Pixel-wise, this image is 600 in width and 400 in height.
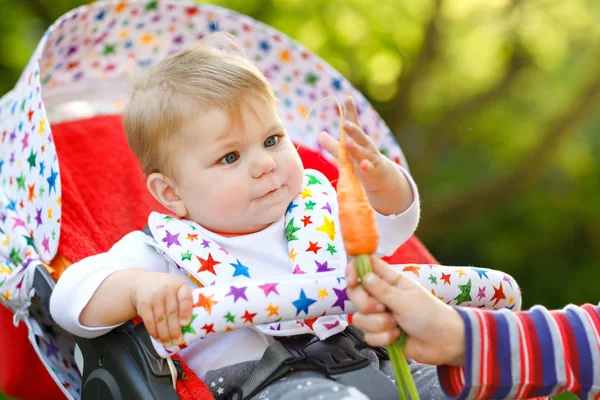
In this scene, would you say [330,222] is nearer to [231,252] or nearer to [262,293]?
[231,252]

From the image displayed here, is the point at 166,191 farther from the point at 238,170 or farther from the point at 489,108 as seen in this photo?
the point at 489,108

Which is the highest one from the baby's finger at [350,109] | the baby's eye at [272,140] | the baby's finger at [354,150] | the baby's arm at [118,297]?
the baby's finger at [350,109]

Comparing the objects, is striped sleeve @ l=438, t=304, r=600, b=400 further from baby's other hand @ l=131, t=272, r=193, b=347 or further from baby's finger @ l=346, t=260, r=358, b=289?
baby's other hand @ l=131, t=272, r=193, b=347

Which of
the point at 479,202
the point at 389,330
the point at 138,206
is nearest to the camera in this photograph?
the point at 389,330

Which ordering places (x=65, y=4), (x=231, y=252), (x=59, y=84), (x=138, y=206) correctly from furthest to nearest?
(x=65, y=4) → (x=59, y=84) → (x=138, y=206) → (x=231, y=252)

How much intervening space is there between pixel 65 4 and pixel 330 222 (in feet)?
7.87

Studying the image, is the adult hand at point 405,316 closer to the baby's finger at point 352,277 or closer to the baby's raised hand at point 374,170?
the baby's finger at point 352,277

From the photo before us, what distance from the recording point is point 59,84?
1.94 m

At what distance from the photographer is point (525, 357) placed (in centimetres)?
100

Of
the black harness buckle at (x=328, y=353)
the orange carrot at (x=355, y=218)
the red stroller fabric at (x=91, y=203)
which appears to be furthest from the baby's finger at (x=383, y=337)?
the red stroller fabric at (x=91, y=203)

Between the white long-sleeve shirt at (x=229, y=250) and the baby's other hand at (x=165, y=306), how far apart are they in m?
0.13

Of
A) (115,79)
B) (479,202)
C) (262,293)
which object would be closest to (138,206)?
(115,79)

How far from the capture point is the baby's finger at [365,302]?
98 centimetres

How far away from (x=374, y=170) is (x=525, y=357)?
420 mm
